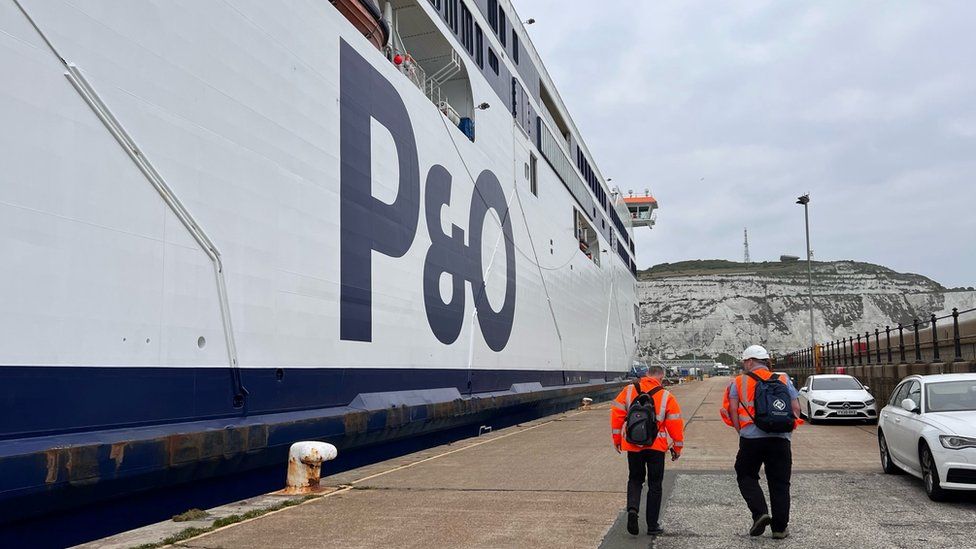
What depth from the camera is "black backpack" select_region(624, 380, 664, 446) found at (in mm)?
6113

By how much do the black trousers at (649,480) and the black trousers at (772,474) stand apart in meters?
0.66

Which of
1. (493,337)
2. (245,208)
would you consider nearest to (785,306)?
(493,337)

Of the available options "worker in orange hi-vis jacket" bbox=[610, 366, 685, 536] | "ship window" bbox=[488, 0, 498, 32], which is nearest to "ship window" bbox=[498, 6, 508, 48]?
"ship window" bbox=[488, 0, 498, 32]

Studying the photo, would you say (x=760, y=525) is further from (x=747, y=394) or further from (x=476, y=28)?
(x=476, y=28)

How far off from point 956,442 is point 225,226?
7705mm

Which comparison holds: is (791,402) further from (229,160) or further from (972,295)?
(972,295)

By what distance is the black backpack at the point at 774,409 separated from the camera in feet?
19.4

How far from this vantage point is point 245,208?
8586mm

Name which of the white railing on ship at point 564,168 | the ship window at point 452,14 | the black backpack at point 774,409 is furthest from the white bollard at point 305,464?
the white railing on ship at point 564,168

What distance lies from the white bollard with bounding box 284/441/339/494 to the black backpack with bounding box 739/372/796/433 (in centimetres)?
Result: 469

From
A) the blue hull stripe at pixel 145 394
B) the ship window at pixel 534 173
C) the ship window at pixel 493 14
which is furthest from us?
the ship window at pixel 534 173

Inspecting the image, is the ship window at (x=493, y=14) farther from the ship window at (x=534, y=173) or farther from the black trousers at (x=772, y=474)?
the black trousers at (x=772, y=474)

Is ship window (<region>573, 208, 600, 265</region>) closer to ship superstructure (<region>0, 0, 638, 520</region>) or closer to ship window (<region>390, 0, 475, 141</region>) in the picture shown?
ship window (<region>390, 0, 475, 141</region>)

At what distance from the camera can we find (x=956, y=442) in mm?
7309
